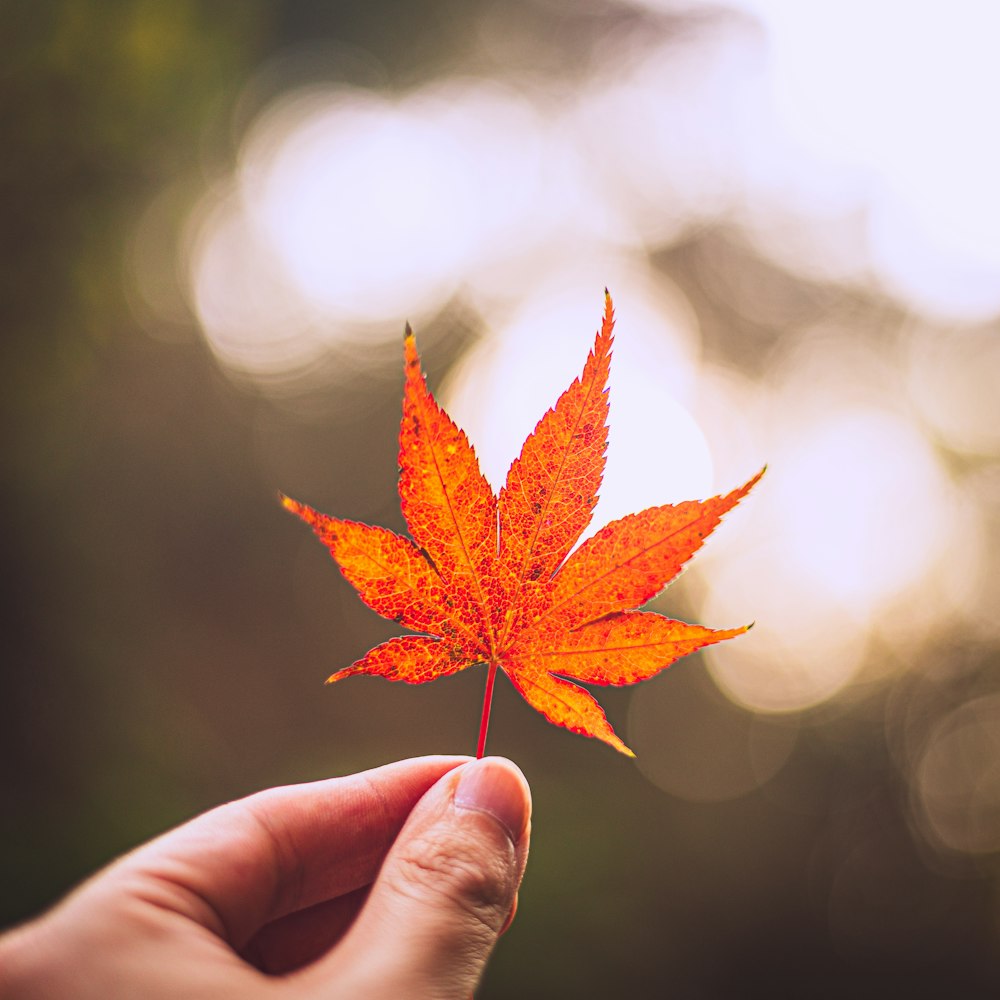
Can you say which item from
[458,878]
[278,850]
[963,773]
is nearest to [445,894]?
[458,878]

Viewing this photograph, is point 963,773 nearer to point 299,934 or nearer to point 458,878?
point 299,934

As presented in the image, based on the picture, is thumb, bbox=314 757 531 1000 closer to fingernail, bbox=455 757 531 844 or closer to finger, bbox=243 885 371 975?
fingernail, bbox=455 757 531 844

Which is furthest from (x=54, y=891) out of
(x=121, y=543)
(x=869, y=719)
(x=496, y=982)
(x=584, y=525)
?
(x=869, y=719)

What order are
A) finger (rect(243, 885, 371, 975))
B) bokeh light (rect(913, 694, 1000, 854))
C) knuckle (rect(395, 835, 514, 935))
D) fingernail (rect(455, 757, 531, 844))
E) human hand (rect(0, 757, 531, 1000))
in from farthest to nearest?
bokeh light (rect(913, 694, 1000, 854)), finger (rect(243, 885, 371, 975)), fingernail (rect(455, 757, 531, 844)), knuckle (rect(395, 835, 514, 935)), human hand (rect(0, 757, 531, 1000))

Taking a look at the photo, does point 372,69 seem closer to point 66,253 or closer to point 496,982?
point 66,253

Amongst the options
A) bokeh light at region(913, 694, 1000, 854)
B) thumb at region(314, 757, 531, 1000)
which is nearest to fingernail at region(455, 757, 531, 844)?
thumb at region(314, 757, 531, 1000)

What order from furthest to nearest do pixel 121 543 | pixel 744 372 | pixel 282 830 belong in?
pixel 744 372
pixel 121 543
pixel 282 830

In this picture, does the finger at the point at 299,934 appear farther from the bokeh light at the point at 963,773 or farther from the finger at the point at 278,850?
the bokeh light at the point at 963,773
